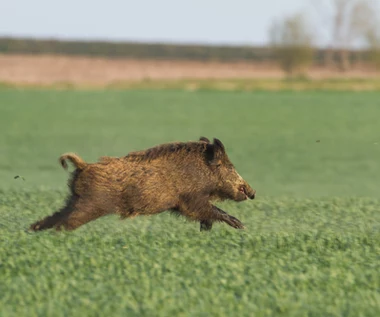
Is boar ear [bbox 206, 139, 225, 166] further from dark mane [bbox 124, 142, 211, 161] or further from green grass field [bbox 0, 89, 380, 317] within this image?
green grass field [bbox 0, 89, 380, 317]

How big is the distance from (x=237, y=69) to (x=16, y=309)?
262ft

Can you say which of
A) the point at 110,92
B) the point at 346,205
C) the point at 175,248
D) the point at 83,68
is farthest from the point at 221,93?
the point at 175,248

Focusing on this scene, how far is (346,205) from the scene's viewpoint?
12.7 m

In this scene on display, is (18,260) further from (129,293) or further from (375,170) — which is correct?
(375,170)

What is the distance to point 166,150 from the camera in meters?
9.22

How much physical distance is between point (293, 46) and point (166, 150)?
79.3 metres

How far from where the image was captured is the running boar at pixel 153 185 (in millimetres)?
8719

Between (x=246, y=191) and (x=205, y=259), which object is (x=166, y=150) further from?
(x=205, y=259)

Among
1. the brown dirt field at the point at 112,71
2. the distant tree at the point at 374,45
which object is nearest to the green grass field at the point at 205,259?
the brown dirt field at the point at 112,71

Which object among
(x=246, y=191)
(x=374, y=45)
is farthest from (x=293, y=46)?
(x=246, y=191)

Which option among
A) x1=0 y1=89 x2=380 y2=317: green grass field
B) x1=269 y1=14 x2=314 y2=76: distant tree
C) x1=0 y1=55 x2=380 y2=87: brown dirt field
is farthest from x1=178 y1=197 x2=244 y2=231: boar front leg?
x1=269 y1=14 x2=314 y2=76: distant tree

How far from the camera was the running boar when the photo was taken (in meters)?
8.72

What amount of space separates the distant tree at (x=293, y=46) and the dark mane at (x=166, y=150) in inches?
3013

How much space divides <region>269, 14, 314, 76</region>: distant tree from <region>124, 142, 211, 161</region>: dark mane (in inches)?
3013
